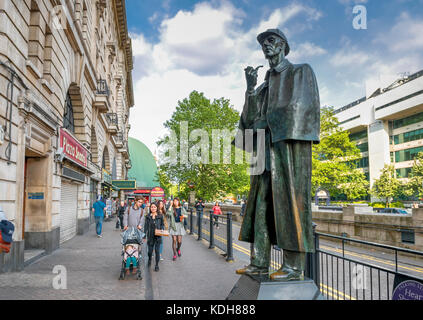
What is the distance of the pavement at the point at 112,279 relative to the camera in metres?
6.09

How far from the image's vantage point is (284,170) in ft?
12.8

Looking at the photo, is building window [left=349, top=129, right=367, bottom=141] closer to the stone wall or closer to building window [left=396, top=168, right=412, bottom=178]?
building window [left=396, top=168, right=412, bottom=178]

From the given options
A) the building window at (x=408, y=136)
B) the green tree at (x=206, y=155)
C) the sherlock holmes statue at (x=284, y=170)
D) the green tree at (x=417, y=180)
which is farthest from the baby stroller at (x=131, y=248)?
the building window at (x=408, y=136)

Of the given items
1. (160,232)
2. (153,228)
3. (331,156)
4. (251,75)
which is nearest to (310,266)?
(251,75)

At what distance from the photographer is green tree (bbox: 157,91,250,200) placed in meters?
35.2

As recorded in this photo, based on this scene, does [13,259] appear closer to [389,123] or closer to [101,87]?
[101,87]

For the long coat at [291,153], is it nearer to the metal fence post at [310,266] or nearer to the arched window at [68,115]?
the metal fence post at [310,266]

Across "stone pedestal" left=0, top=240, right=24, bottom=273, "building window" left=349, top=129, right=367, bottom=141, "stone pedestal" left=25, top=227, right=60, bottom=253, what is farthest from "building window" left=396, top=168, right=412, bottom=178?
"stone pedestal" left=0, top=240, right=24, bottom=273

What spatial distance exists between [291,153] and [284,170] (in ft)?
0.70

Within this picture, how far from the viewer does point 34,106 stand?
925 centimetres

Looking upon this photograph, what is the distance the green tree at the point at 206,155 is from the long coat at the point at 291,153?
3005cm

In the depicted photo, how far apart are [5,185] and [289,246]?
6853mm

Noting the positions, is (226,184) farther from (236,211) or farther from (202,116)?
(202,116)
